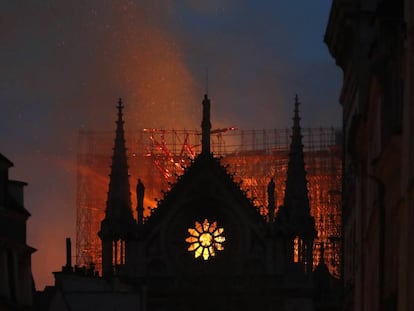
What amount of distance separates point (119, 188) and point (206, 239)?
18.4 ft

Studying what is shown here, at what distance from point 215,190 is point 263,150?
1030 inches

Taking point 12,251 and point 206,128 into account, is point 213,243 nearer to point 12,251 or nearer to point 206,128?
point 206,128

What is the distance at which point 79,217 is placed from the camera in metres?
124

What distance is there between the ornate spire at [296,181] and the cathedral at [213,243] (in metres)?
0.05

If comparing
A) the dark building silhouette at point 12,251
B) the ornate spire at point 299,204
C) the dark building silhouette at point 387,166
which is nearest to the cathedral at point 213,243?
the ornate spire at point 299,204

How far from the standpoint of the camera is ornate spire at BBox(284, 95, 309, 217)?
99.2 m

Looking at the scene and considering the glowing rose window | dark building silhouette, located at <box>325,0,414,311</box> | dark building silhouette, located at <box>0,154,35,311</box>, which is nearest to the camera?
dark building silhouette, located at <box>325,0,414,311</box>

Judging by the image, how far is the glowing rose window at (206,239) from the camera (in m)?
103

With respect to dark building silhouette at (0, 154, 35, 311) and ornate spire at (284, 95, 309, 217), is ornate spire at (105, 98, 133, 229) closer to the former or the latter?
ornate spire at (284, 95, 309, 217)

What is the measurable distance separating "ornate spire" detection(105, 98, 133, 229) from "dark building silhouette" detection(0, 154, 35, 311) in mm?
50184

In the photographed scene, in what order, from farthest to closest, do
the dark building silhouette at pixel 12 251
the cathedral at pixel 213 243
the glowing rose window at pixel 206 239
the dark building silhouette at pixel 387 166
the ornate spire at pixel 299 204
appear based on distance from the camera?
the glowing rose window at pixel 206 239
the ornate spire at pixel 299 204
the cathedral at pixel 213 243
the dark building silhouette at pixel 12 251
the dark building silhouette at pixel 387 166

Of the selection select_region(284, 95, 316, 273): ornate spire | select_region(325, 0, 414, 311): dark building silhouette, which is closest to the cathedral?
select_region(284, 95, 316, 273): ornate spire

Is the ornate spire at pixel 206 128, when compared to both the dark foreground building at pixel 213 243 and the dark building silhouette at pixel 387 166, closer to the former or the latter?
the dark foreground building at pixel 213 243

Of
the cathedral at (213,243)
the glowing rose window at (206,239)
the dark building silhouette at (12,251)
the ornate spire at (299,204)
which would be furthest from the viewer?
the glowing rose window at (206,239)
